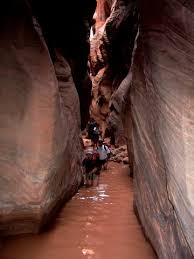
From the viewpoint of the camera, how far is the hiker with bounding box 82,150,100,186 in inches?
376

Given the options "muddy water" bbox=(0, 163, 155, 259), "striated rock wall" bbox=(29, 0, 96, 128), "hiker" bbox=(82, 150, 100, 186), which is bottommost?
"muddy water" bbox=(0, 163, 155, 259)

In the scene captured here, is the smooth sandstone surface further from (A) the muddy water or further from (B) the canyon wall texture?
(A) the muddy water

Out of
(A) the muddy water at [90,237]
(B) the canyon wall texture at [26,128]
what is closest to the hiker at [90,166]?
(A) the muddy water at [90,237]

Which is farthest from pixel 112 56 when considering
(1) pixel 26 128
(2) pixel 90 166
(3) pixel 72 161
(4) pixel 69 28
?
(1) pixel 26 128

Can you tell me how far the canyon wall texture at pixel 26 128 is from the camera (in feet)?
18.6

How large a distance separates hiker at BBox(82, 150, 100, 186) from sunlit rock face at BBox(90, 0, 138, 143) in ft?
22.3

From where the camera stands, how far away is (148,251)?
529 cm

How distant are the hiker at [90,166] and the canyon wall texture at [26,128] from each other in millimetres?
2869

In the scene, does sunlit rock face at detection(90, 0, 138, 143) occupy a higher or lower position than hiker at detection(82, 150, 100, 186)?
higher

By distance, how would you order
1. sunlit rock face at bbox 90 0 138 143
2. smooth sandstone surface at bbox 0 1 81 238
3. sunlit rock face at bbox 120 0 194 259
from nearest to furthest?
sunlit rock face at bbox 120 0 194 259, smooth sandstone surface at bbox 0 1 81 238, sunlit rock face at bbox 90 0 138 143

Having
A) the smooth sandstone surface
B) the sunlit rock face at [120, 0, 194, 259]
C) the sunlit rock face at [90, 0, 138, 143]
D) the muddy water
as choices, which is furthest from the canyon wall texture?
the sunlit rock face at [90, 0, 138, 143]

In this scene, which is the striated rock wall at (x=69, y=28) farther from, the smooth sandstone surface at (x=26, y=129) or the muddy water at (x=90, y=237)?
the muddy water at (x=90, y=237)

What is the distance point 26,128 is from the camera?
5.96 metres

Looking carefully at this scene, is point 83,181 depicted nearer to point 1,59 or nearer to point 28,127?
point 28,127
